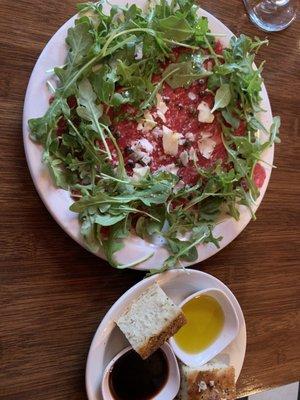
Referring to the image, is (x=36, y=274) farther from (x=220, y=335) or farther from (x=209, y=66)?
(x=209, y=66)

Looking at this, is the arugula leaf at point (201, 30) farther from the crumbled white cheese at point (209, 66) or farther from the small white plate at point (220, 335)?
the small white plate at point (220, 335)

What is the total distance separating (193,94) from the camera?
1403 millimetres

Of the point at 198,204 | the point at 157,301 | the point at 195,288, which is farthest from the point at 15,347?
the point at 198,204

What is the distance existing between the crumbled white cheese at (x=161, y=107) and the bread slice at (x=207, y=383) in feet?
2.06

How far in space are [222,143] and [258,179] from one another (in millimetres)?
146

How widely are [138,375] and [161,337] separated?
0.14m

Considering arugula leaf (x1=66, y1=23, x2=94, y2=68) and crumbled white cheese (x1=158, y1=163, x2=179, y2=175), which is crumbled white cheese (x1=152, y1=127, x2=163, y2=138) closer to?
crumbled white cheese (x1=158, y1=163, x2=179, y2=175)

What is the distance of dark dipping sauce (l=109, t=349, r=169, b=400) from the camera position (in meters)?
1.28

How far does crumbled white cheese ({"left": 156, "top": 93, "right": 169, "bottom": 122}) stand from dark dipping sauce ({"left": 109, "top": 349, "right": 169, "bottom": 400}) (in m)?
0.59

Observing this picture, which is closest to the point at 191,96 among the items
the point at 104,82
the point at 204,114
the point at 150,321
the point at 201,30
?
the point at 204,114

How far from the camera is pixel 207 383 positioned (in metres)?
1.31

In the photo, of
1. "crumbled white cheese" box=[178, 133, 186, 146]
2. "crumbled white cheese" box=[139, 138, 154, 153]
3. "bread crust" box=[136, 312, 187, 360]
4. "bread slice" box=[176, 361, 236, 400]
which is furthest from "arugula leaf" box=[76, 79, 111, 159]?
"bread slice" box=[176, 361, 236, 400]

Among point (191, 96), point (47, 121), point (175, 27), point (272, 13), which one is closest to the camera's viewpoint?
point (47, 121)

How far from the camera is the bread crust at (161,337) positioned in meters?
1.23
